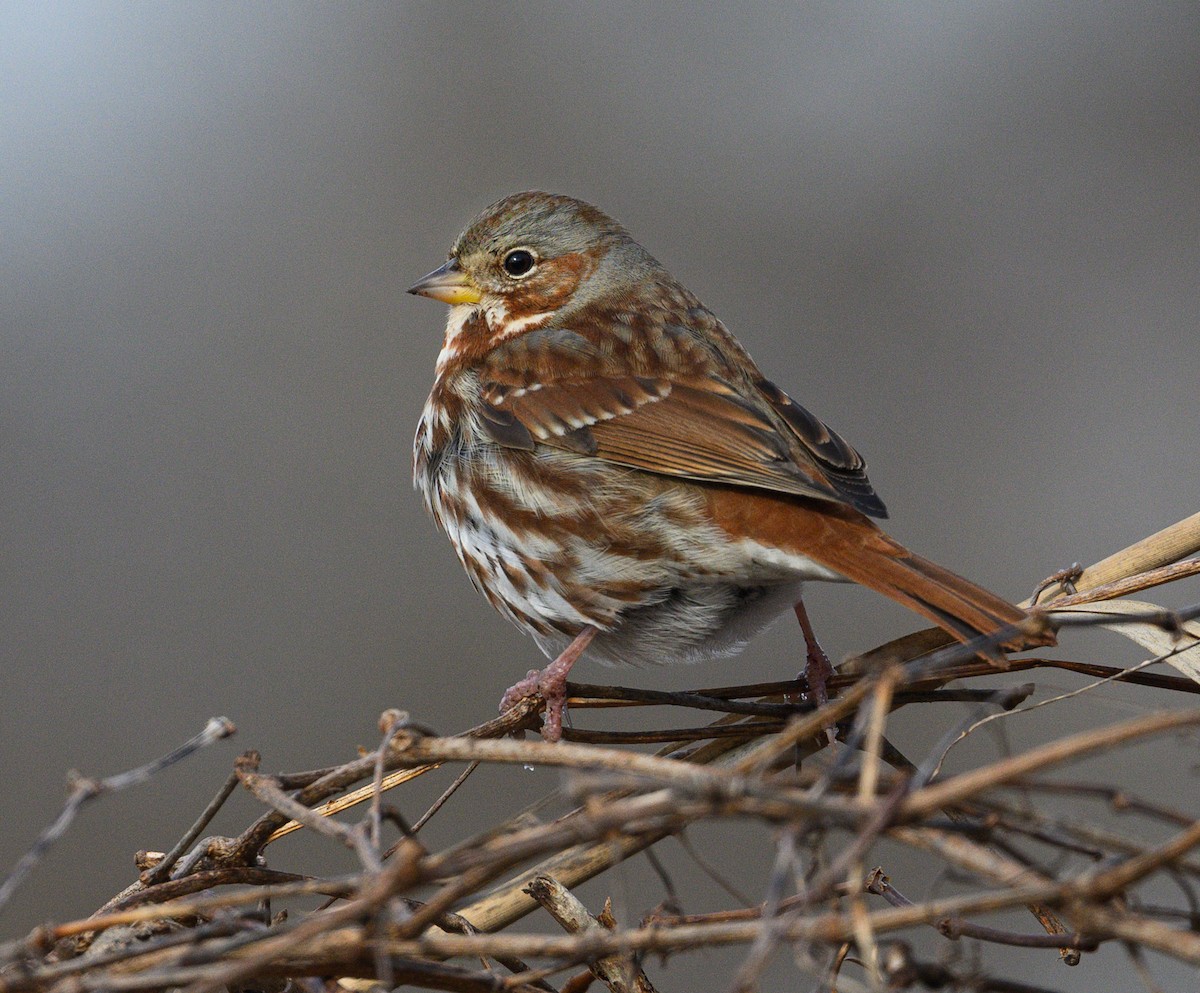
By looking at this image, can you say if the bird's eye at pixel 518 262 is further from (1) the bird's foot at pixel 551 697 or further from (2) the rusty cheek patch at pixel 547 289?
(1) the bird's foot at pixel 551 697

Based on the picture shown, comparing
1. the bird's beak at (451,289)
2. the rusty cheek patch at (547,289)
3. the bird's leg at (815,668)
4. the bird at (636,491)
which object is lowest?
the bird's leg at (815,668)

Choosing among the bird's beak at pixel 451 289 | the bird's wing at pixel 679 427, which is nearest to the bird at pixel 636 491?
the bird's wing at pixel 679 427

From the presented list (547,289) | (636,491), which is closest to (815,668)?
(636,491)

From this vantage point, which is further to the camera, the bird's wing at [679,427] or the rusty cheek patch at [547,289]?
the rusty cheek patch at [547,289]

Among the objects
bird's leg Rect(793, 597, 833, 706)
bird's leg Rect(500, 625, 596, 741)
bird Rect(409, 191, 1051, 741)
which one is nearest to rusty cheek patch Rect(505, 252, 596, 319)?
bird Rect(409, 191, 1051, 741)

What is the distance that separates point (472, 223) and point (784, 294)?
3.23 meters

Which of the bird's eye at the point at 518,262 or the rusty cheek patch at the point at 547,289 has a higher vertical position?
the bird's eye at the point at 518,262

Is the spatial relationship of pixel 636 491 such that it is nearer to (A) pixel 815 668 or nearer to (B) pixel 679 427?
(B) pixel 679 427

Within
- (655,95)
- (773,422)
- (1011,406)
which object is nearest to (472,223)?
(773,422)

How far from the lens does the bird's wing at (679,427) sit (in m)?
3.30

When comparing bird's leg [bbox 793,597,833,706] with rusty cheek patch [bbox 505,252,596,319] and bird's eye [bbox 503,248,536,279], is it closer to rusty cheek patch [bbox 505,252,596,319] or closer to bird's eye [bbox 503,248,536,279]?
rusty cheek patch [bbox 505,252,596,319]

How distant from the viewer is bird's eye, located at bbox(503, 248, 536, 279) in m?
4.20

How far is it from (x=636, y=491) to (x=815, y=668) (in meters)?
0.63

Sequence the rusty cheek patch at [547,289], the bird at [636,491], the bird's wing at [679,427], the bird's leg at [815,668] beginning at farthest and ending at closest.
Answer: the rusty cheek patch at [547,289], the bird's wing at [679,427], the bird at [636,491], the bird's leg at [815,668]
